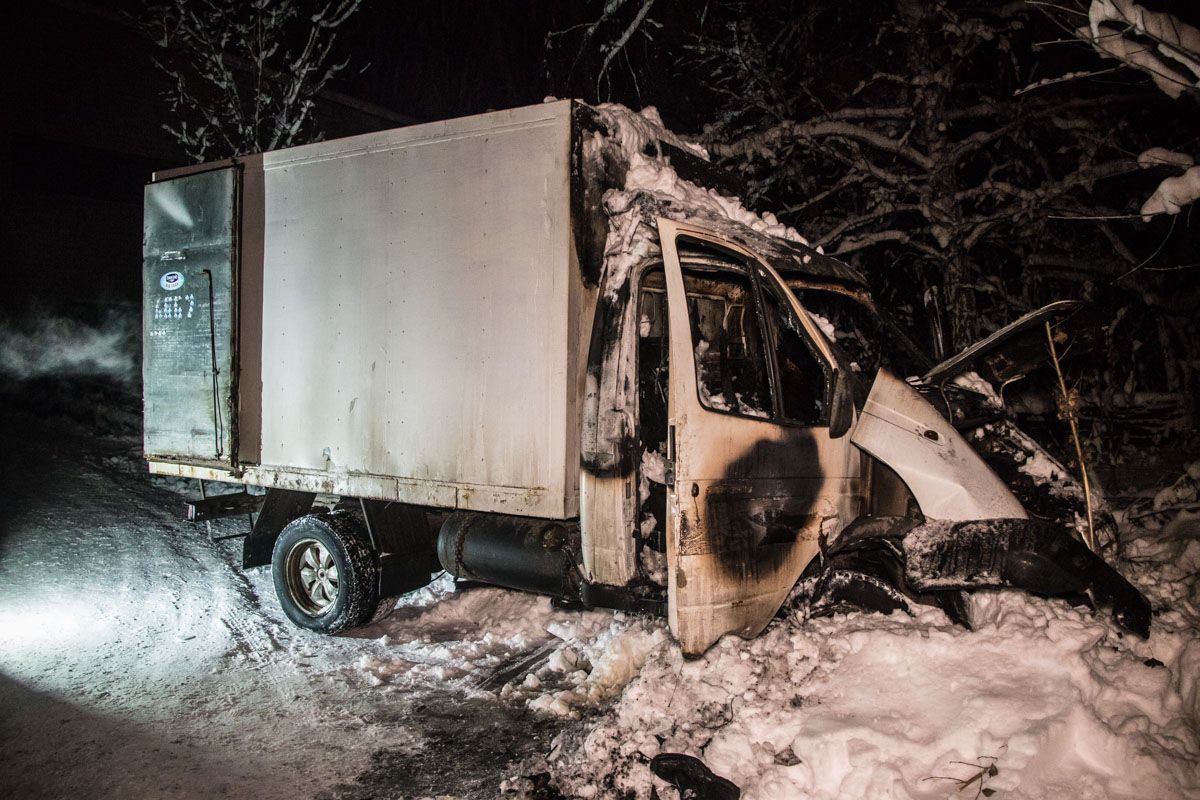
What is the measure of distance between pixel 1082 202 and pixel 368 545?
9.08 metres

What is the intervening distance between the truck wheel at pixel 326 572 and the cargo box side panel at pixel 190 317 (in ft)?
2.79

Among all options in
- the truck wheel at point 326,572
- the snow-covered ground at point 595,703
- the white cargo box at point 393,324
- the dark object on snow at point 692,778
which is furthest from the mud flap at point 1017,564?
the truck wheel at point 326,572

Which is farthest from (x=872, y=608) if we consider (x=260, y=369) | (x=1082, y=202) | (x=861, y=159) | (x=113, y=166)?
(x=113, y=166)

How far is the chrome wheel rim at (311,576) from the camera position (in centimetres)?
543

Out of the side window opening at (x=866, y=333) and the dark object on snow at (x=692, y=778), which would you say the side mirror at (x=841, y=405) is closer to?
the side window opening at (x=866, y=333)

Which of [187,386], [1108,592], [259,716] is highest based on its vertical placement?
[187,386]

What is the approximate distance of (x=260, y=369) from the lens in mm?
5520

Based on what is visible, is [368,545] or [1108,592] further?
[368,545]

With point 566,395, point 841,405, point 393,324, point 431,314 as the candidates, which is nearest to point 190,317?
point 393,324

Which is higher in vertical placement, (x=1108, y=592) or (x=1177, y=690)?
(x=1108, y=592)

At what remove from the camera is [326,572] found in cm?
546

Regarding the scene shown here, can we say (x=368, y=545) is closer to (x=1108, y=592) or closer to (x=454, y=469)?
(x=454, y=469)

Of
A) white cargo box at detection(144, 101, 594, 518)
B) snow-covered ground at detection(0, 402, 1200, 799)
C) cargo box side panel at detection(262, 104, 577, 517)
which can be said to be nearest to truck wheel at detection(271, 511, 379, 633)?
snow-covered ground at detection(0, 402, 1200, 799)

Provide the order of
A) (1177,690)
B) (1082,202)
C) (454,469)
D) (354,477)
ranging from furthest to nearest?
(1082,202) < (354,477) < (454,469) < (1177,690)
